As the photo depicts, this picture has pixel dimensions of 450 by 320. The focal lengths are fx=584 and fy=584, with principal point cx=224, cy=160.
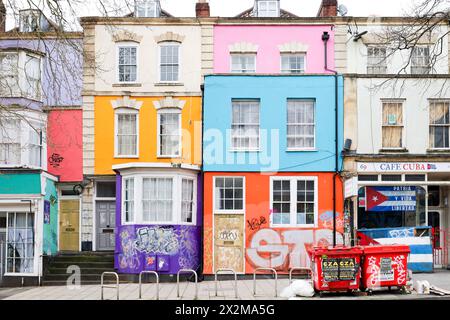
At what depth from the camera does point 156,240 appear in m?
21.9

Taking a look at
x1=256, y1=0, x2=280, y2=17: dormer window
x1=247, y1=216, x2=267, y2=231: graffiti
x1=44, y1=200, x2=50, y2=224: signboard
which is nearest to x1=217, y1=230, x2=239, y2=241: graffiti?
x1=247, y1=216, x2=267, y2=231: graffiti

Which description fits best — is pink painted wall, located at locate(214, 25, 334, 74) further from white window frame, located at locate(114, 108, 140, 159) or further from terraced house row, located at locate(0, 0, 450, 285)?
white window frame, located at locate(114, 108, 140, 159)

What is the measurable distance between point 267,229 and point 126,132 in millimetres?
7555

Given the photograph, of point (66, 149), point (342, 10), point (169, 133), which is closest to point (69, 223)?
point (66, 149)

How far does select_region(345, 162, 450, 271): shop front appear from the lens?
2117cm

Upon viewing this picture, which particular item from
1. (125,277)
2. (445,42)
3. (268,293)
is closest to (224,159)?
(125,277)

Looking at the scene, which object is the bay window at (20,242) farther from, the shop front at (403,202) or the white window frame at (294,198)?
the shop front at (403,202)

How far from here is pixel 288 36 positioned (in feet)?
84.0

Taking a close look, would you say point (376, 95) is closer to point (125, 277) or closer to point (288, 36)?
point (288, 36)

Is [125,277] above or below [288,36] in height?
below

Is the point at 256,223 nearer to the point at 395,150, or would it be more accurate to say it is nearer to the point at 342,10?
the point at 395,150

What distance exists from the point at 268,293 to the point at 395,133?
31.3ft
